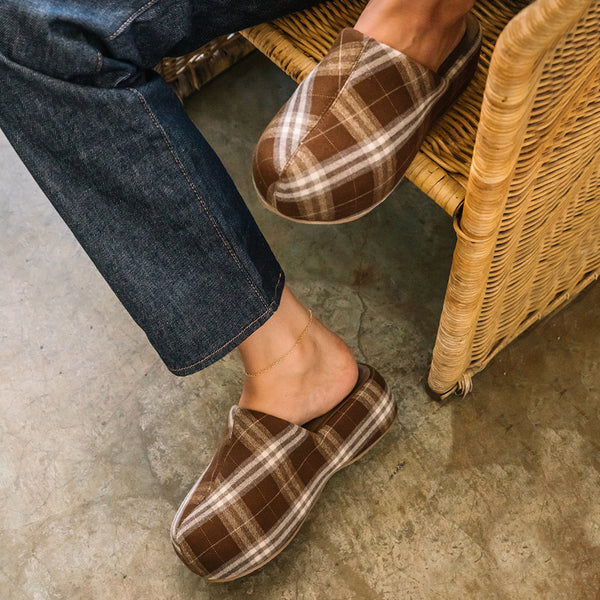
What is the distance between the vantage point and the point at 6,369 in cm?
98

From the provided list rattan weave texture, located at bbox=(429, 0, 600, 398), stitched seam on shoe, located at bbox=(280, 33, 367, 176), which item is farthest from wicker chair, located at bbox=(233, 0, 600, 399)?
stitched seam on shoe, located at bbox=(280, 33, 367, 176)

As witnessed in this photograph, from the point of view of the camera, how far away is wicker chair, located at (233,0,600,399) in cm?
40

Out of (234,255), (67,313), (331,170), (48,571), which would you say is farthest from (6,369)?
(331,170)

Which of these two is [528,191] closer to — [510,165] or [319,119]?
[510,165]

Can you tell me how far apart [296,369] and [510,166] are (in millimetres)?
387

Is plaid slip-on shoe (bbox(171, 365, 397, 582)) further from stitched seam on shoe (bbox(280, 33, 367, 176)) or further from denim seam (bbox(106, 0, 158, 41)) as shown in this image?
denim seam (bbox(106, 0, 158, 41))

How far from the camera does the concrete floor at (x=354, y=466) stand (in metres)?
0.79

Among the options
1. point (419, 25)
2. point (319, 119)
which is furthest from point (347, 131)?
point (419, 25)

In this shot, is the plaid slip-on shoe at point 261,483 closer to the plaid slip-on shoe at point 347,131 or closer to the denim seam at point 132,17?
the plaid slip-on shoe at point 347,131

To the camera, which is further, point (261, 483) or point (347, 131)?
point (261, 483)

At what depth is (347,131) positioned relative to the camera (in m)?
0.56

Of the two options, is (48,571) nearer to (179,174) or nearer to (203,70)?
(179,174)

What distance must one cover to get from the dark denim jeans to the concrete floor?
33cm

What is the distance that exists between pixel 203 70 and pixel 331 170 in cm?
74
